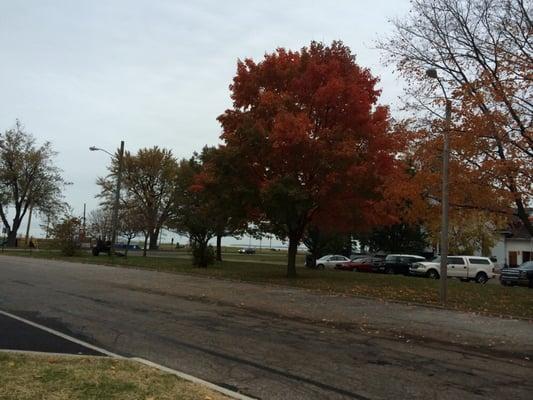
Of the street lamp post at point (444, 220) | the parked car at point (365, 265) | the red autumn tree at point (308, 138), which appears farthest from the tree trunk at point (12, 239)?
the street lamp post at point (444, 220)

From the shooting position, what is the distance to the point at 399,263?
42.0 m

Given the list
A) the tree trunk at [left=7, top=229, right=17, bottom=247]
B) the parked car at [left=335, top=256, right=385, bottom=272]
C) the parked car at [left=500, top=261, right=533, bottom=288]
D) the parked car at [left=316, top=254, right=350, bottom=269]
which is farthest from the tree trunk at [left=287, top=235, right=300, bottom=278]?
the tree trunk at [left=7, top=229, right=17, bottom=247]

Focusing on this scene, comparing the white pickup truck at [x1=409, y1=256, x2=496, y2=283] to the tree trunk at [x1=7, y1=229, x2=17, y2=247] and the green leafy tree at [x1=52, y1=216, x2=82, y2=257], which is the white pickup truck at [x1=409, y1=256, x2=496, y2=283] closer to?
the green leafy tree at [x1=52, y1=216, x2=82, y2=257]

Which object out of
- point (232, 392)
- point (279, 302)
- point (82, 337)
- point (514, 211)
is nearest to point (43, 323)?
point (82, 337)

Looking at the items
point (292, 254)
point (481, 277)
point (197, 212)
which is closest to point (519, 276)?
point (481, 277)

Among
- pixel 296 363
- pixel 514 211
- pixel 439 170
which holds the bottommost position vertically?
pixel 296 363

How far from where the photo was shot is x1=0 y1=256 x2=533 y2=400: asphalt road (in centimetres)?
707

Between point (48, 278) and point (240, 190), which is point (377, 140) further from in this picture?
point (48, 278)

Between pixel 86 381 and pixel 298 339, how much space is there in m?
5.03

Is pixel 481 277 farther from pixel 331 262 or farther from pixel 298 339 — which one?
pixel 298 339

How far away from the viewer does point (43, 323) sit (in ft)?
34.9

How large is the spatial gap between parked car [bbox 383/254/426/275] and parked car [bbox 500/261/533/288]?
376 inches

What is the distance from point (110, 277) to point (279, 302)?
9377mm

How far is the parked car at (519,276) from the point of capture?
30.5 m
